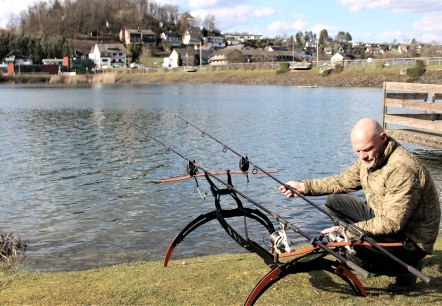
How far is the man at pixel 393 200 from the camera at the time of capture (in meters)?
4.96

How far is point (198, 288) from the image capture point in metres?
6.04

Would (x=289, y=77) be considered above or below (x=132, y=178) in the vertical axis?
above

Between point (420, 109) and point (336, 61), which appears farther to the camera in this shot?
point (336, 61)

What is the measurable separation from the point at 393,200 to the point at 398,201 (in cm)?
5

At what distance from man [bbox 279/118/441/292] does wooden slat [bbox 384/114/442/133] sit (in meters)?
12.9

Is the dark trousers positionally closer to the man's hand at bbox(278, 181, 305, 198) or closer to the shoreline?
the man's hand at bbox(278, 181, 305, 198)

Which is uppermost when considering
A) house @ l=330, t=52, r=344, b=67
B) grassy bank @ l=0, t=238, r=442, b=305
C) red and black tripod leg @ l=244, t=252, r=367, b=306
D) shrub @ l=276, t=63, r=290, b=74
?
house @ l=330, t=52, r=344, b=67

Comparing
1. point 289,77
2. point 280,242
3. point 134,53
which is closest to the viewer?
point 280,242

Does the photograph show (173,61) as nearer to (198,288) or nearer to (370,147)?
(198,288)

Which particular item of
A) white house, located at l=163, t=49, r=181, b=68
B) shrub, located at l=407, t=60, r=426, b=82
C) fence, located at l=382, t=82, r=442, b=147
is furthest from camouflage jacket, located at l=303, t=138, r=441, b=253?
white house, located at l=163, t=49, r=181, b=68

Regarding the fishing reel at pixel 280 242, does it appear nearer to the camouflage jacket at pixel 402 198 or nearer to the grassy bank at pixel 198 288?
the grassy bank at pixel 198 288

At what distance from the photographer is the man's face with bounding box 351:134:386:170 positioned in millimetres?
5008

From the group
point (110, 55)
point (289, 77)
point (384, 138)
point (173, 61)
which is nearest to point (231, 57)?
point (173, 61)

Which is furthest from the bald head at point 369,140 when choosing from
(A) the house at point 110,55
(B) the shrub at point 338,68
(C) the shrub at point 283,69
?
(A) the house at point 110,55
